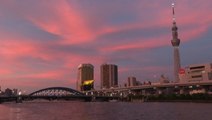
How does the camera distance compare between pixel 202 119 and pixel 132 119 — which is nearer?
pixel 202 119

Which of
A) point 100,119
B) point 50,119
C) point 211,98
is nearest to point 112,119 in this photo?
point 100,119

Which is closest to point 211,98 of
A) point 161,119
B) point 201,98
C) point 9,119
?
point 201,98

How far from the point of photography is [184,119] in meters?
68.3

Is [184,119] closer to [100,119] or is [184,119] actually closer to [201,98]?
[100,119]

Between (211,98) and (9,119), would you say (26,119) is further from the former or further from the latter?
(211,98)

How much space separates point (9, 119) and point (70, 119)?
13.8 m

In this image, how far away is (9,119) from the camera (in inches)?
2968

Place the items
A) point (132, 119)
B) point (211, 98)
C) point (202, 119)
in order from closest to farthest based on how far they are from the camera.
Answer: point (202, 119)
point (132, 119)
point (211, 98)

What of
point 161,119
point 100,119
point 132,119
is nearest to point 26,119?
point 100,119

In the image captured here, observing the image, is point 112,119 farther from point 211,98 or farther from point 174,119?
point 211,98

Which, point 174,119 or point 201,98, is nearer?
point 174,119

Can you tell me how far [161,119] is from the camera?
231ft

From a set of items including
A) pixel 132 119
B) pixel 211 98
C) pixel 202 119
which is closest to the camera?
pixel 202 119

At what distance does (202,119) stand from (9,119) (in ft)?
135
